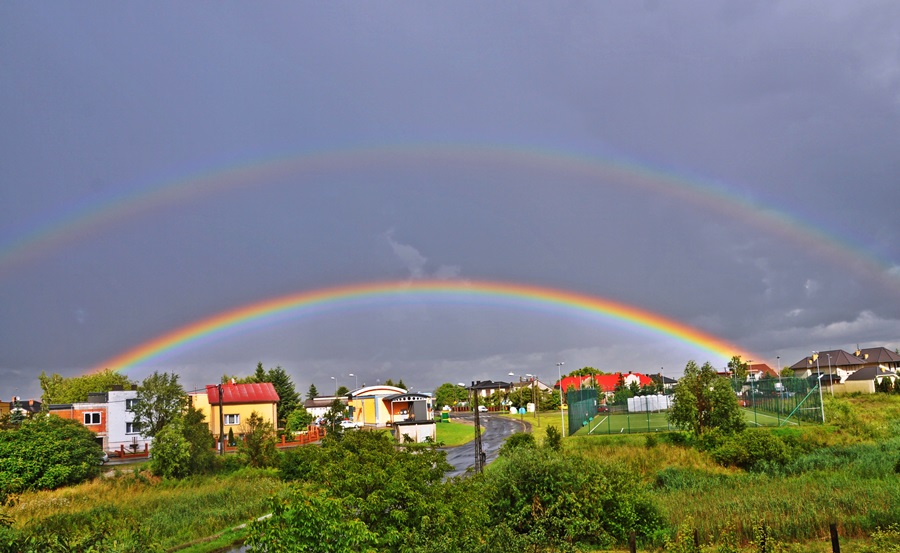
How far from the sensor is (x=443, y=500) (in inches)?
563

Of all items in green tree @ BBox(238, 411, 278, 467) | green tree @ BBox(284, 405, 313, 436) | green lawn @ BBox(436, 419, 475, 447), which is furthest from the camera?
green tree @ BBox(284, 405, 313, 436)

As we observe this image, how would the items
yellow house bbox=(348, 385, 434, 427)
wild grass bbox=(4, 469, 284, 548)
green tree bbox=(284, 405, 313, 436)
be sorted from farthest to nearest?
yellow house bbox=(348, 385, 434, 427) → green tree bbox=(284, 405, 313, 436) → wild grass bbox=(4, 469, 284, 548)

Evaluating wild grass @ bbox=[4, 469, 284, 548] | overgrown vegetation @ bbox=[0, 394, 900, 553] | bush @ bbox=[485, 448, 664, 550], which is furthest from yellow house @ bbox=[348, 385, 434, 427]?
bush @ bbox=[485, 448, 664, 550]

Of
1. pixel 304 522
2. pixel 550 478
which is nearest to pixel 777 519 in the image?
pixel 550 478

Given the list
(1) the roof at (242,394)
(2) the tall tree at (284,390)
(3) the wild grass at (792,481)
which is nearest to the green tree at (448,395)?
(2) the tall tree at (284,390)

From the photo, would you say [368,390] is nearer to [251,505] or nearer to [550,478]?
[251,505]

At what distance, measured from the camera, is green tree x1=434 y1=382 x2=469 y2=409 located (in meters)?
129

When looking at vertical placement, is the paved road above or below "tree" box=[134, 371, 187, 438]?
below

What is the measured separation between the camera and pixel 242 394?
65188 mm

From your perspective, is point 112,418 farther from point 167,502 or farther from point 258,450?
point 167,502

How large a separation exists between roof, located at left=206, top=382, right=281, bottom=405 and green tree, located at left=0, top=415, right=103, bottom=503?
23.4m

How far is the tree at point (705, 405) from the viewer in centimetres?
4066

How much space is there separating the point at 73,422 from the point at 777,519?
39.7 meters

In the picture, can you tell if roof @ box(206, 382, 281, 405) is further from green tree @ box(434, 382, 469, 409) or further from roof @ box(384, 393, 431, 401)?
green tree @ box(434, 382, 469, 409)
